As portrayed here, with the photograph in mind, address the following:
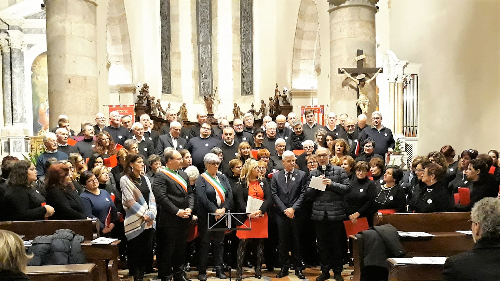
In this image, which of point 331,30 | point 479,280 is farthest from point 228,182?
A: point 331,30

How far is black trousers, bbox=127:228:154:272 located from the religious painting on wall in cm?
1354

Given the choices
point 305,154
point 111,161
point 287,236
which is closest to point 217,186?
point 287,236

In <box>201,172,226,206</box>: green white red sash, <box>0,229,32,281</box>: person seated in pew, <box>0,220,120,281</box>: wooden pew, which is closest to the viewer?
<box>0,229,32,281</box>: person seated in pew

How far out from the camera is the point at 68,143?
6918mm

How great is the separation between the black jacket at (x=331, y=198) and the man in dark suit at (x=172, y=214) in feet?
4.81

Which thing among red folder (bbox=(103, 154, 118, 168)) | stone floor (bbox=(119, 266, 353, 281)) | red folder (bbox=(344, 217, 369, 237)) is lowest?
stone floor (bbox=(119, 266, 353, 281))

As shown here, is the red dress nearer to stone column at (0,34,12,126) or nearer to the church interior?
the church interior

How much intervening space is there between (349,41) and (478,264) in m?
7.73

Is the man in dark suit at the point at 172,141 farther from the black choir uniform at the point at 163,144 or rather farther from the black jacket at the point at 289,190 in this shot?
the black jacket at the point at 289,190

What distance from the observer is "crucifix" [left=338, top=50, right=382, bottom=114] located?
934cm

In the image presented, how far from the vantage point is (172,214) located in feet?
18.2

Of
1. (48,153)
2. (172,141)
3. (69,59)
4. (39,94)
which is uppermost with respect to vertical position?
(39,94)

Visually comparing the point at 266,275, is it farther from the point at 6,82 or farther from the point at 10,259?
the point at 6,82

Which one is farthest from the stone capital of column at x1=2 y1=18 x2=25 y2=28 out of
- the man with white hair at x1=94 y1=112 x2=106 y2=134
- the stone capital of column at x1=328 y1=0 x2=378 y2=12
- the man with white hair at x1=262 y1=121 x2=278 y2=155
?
the man with white hair at x1=262 y1=121 x2=278 y2=155
